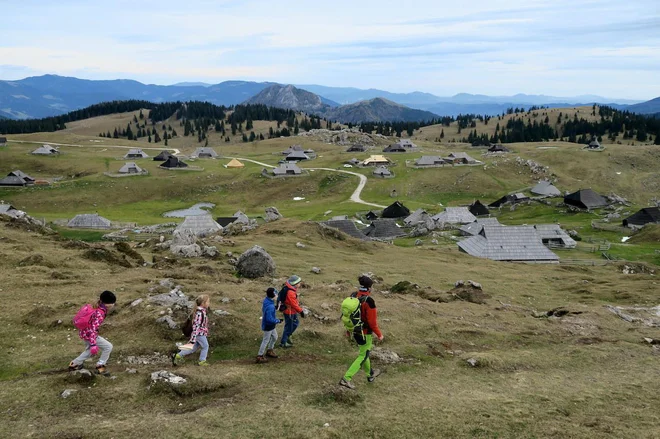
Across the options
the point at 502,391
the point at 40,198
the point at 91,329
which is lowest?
the point at 40,198

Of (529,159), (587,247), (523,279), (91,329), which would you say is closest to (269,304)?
(91,329)

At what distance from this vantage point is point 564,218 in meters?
87.9

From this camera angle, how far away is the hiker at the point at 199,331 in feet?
50.2

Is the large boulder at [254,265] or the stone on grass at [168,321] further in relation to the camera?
the large boulder at [254,265]

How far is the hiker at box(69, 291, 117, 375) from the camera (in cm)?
1398

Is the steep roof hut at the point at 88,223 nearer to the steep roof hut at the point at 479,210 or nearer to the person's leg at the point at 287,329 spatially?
the person's leg at the point at 287,329

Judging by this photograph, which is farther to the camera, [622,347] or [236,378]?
[622,347]

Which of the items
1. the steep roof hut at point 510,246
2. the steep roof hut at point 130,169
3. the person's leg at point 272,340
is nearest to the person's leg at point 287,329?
the person's leg at point 272,340

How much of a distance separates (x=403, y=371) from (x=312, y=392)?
4.33 meters

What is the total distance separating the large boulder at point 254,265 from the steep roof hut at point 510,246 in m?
33.3

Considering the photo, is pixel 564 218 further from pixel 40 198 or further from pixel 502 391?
pixel 40 198

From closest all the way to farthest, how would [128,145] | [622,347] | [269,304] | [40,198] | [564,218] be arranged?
1. [269,304]
2. [622,347]
3. [564,218]
4. [40,198]
5. [128,145]

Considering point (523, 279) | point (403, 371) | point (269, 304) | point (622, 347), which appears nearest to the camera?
point (269, 304)

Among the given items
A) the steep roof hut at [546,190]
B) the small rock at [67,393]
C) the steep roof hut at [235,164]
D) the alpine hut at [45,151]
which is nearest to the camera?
the small rock at [67,393]
